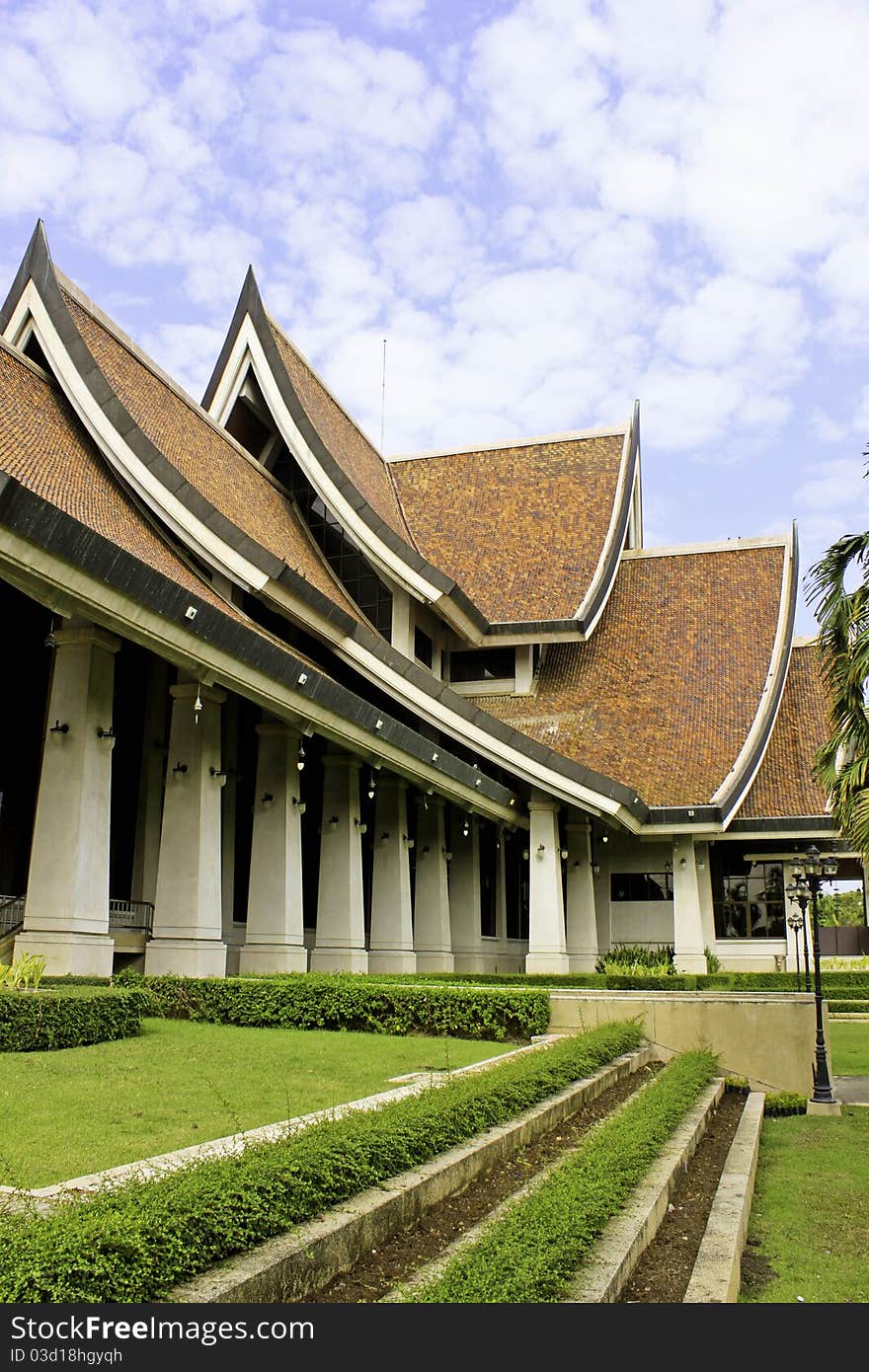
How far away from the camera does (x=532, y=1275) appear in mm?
4121

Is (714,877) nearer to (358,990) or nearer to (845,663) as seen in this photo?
(358,990)

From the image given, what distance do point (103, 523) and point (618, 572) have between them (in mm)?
20137

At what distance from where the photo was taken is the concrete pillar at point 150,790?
17.0 meters

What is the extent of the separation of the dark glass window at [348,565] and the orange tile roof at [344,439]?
914 mm

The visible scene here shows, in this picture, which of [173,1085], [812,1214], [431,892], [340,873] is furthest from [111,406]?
[812,1214]

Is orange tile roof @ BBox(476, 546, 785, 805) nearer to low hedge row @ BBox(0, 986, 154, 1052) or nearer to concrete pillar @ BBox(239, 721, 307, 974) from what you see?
concrete pillar @ BBox(239, 721, 307, 974)

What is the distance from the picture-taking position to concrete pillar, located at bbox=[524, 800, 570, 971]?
69.4 feet

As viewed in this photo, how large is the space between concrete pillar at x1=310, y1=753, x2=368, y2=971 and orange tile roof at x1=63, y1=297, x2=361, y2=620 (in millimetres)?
3116

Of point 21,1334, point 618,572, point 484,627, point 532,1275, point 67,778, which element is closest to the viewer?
point 21,1334

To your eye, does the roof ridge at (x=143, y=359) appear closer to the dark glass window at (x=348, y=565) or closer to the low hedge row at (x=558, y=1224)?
the dark glass window at (x=348, y=565)

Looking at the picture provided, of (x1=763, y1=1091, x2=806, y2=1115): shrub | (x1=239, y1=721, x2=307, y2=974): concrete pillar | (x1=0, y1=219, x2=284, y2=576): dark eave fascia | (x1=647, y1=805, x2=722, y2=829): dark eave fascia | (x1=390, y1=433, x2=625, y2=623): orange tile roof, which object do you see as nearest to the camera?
(x1=763, y1=1091, x2=806, y2=1115): shrub

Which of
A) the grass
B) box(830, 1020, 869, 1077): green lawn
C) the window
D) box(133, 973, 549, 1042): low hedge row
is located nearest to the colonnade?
the window

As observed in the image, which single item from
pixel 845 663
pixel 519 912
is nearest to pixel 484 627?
pixel 519 912

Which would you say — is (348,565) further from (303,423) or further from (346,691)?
(346,691)
